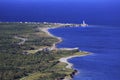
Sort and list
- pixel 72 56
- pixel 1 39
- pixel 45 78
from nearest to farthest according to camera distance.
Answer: pixel 45 78, pixel 72 56, pixel 1 39

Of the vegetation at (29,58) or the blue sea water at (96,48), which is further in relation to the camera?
the blue sea water at (96,48)

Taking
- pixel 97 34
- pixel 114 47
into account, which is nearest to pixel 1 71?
pixel 114 47

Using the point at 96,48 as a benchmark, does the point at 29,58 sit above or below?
above

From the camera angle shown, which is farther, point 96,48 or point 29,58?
point 96,48

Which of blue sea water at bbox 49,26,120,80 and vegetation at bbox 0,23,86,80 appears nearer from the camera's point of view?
vegetation at bbox 0,23,86,80

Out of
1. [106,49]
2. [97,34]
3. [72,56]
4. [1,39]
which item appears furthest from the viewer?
[97,34]

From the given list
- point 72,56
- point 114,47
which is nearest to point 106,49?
point 114,47

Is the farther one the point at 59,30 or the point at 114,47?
the point at 59,30

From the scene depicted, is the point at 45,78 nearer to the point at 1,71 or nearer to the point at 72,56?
the point at 1,71
